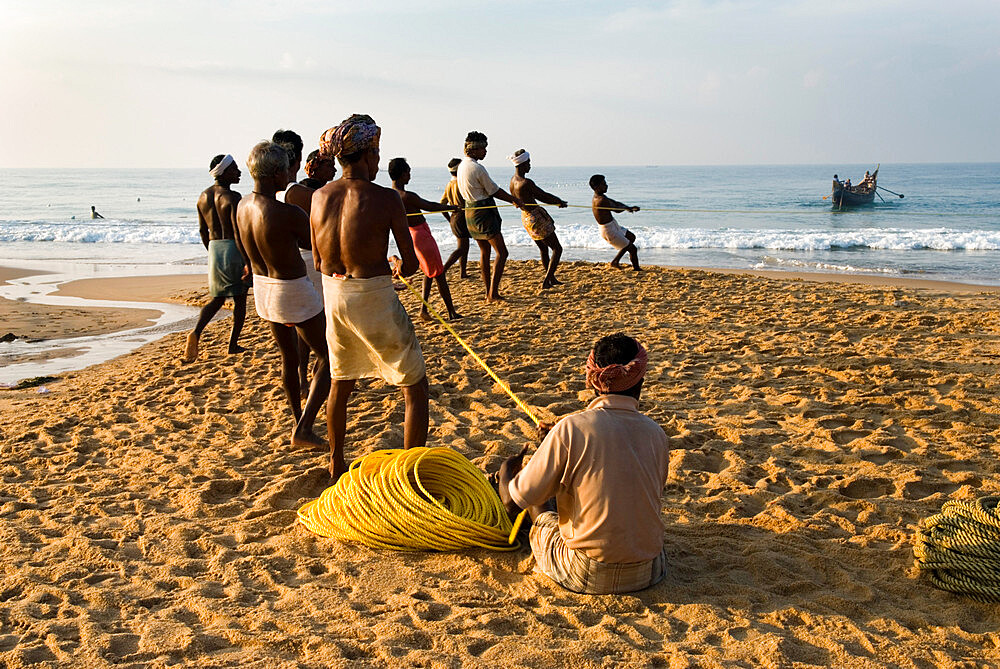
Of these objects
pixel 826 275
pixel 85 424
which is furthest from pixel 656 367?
pixel 826 275

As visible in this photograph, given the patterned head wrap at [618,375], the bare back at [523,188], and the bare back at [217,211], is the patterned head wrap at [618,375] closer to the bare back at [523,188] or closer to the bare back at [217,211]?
the bare back at [217,211]

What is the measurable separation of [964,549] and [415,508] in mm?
2178

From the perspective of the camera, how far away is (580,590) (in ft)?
10.3

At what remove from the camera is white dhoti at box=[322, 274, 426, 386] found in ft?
13.0

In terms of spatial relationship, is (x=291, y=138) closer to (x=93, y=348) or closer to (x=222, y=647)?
(x=222, y=647)

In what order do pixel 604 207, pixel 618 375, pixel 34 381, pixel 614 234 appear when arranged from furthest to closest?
pixel 614 234
pixel 604 207
pixel 34 381
pixel 618 375

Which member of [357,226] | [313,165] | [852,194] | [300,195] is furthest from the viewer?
[852,194]

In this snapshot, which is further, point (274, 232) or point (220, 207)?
point (220, 207)

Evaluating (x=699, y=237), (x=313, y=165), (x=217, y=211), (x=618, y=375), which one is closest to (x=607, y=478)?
(x=618, y=375)

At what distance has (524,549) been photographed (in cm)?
359

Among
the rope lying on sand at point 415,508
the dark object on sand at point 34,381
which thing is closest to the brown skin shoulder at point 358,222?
the rope lying on sand at point 415,508

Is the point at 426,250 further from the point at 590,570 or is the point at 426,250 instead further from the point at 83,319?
the point at 590,570

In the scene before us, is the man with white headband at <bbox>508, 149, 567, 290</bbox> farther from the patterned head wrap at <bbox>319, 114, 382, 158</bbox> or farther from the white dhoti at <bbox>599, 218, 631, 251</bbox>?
the patterned head wrap at <bbox>319, 114, 382, 158</bbox>

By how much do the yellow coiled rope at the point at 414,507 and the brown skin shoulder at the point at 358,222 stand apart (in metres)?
0.92
